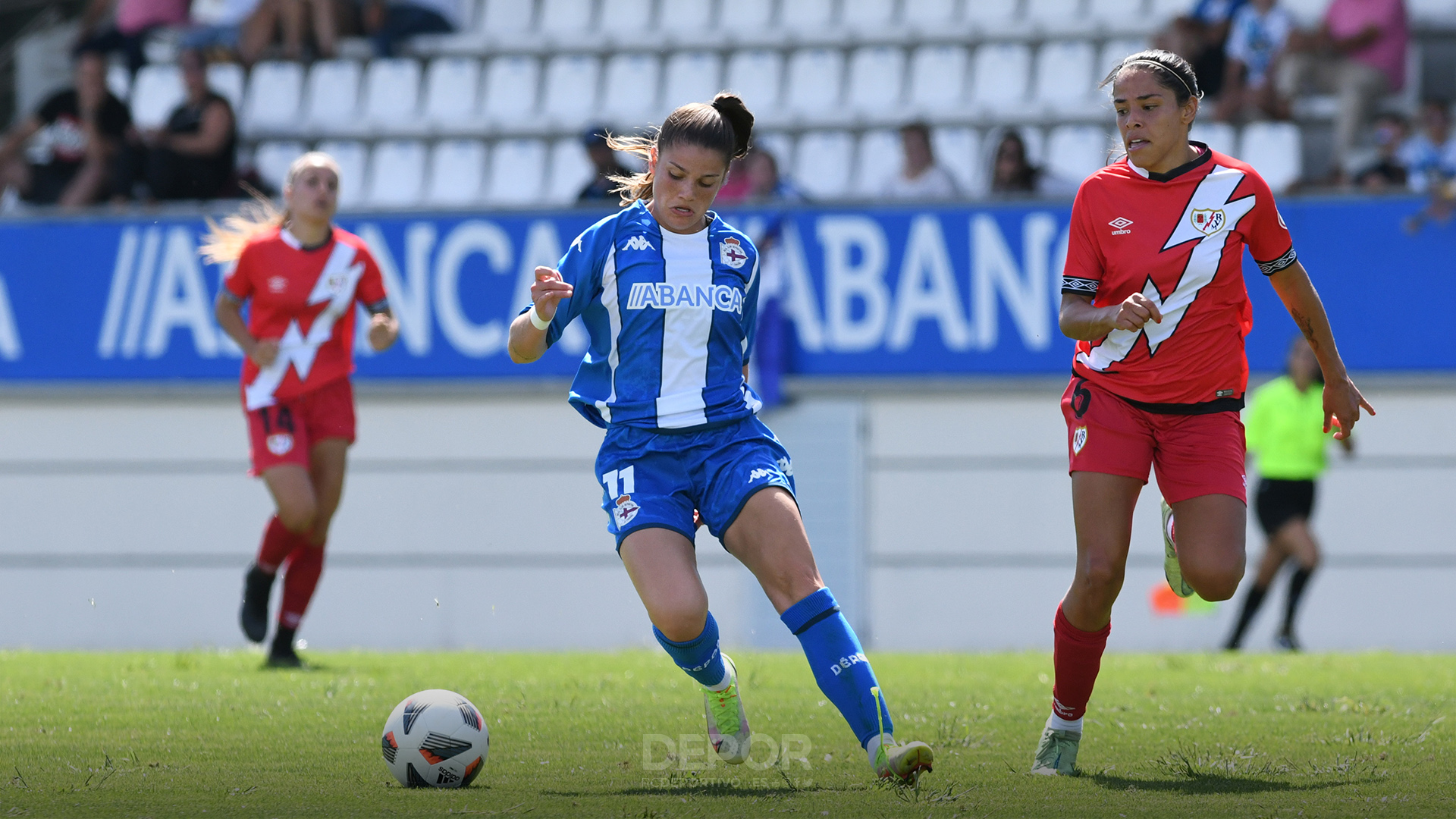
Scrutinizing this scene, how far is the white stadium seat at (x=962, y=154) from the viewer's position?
12.9 metres

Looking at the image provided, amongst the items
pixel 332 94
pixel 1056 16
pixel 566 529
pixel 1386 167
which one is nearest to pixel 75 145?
pixel 332 94

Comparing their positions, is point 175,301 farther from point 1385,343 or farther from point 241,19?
point 1385,343

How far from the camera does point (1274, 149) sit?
12438 mm

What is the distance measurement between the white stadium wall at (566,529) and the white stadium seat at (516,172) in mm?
2152

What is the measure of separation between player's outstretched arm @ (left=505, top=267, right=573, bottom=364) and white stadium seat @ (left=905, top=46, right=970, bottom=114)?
9.36 metres

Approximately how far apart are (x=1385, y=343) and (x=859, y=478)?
3381mm

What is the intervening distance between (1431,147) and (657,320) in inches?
347

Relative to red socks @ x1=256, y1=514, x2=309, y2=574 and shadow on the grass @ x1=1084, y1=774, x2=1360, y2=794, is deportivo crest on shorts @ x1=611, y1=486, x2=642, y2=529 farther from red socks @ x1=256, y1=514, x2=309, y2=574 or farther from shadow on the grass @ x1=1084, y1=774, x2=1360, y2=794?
red socks @ x1=256, y1=514, x2=309, y2=574

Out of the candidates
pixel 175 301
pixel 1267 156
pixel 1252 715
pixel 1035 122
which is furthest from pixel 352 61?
pixel 1252 715

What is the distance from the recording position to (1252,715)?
664cm

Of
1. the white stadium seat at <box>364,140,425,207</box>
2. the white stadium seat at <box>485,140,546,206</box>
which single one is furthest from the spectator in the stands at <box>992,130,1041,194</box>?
the white stadium seat at <box>364,140,425,207</box>

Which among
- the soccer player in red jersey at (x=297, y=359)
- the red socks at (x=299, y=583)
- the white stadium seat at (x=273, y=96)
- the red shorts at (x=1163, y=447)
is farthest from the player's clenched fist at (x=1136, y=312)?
the white stadium seat at (x=273, y=96)

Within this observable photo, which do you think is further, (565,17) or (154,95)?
(565,17)

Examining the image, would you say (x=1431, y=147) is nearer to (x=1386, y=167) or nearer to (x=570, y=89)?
(x=1386, y=167)
